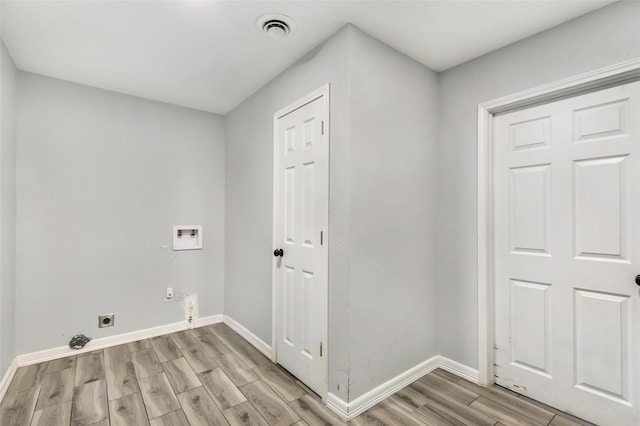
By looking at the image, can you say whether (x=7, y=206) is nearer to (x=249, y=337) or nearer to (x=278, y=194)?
(x=278, y=194)

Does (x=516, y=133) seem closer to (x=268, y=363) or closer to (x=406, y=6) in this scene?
(x=406, y=6)

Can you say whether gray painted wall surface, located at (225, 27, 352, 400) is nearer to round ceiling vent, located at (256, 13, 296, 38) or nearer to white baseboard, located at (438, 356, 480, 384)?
round ceiling vent, located at (256, 13, 296, 38)

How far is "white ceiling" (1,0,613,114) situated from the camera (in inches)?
67.2

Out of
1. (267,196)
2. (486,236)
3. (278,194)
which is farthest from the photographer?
(267,196)

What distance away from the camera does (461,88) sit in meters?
2.33

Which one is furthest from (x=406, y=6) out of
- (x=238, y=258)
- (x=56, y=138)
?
(x=56, y=138)

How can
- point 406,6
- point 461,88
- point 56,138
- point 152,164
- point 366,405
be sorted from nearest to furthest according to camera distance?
point 406,6 → point 366,405 → point 461,88 → point 56,138 → point 152,164

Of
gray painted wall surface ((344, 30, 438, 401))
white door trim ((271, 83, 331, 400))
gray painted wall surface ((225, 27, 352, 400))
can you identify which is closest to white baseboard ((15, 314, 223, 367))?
gray painted wall surface ((225, 27, 352, 400))

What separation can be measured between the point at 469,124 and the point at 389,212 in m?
0.96

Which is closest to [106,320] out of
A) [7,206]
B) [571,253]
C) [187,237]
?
[187,237]

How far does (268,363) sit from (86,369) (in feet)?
4.73

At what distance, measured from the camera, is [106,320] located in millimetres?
2775

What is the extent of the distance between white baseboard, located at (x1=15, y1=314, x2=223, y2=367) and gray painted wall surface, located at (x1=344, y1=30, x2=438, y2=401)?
6.94ft

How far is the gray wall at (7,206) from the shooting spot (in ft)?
6.75
